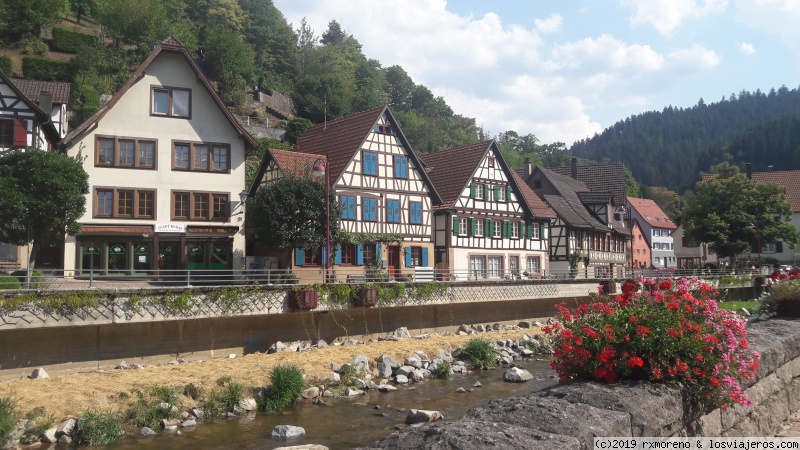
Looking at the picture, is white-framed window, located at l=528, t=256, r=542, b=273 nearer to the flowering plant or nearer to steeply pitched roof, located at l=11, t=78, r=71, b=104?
steeply pitched roof, located at l=11, t=78, r=71, b=104

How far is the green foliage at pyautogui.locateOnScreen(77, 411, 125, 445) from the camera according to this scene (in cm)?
1444

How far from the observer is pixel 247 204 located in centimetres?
3356

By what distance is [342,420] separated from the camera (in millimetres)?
16422

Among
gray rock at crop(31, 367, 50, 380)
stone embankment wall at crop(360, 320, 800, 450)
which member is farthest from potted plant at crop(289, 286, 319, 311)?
stone embankment wall at crop(360, 320, 800, 450)

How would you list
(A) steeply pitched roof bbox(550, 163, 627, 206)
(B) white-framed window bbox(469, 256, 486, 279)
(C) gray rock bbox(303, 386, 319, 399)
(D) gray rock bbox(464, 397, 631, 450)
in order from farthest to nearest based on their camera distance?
(A) steeply pitched roof bbox(550, 163, 627, 206) < (B) white-framed window bbox(469, 256, 486, 279) < (C) gray rock bbox(303, 386, 319, 399) < (D) gray rock bbox(464, 397, 631, 450)

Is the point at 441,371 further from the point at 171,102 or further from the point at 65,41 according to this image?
the point at 65,41

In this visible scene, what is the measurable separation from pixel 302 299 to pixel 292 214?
676 centimetres

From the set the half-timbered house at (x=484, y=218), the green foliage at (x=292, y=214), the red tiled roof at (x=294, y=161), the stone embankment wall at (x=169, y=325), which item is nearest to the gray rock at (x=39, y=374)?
the stone embankment wall at (x=169, y=325)

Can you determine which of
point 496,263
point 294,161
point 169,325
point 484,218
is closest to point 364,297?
point 169,325

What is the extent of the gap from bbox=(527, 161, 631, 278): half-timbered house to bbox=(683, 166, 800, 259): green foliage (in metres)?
6.54

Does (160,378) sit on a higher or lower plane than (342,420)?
higher

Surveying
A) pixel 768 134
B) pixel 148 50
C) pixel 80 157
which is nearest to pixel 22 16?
pixel 148 50

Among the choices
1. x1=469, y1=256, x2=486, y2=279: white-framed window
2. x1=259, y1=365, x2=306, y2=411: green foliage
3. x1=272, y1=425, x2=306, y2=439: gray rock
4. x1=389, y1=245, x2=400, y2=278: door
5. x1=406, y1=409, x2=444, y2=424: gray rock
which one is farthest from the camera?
x1=469, y1=256, x2=486, y2=279: white-framed window

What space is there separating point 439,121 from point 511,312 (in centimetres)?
7093
